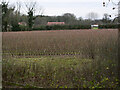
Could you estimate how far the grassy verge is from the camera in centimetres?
491

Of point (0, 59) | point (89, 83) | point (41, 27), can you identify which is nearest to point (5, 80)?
point (0, 59)

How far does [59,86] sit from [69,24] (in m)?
16.5

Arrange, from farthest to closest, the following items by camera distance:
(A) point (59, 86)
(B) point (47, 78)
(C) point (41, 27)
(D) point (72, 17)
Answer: (C) point (41, 27) < (D) point (72, 17) < (B) point (47, 78) < (A) point (59, 86)

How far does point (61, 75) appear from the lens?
206 inches

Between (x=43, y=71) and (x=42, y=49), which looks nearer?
(x=43, y=71)

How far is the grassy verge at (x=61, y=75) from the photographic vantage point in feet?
16.1

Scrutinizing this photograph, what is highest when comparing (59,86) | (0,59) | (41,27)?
(41,27)

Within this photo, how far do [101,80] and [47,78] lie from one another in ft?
5.01

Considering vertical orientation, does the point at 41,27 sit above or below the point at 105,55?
above

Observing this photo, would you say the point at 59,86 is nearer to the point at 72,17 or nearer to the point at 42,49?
the point at 42,49

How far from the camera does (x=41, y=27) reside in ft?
81.5

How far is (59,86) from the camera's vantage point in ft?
16.0

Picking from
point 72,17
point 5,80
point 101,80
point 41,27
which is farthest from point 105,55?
point 41,27

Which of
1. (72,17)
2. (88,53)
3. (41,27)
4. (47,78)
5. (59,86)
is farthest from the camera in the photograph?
(41,27)
